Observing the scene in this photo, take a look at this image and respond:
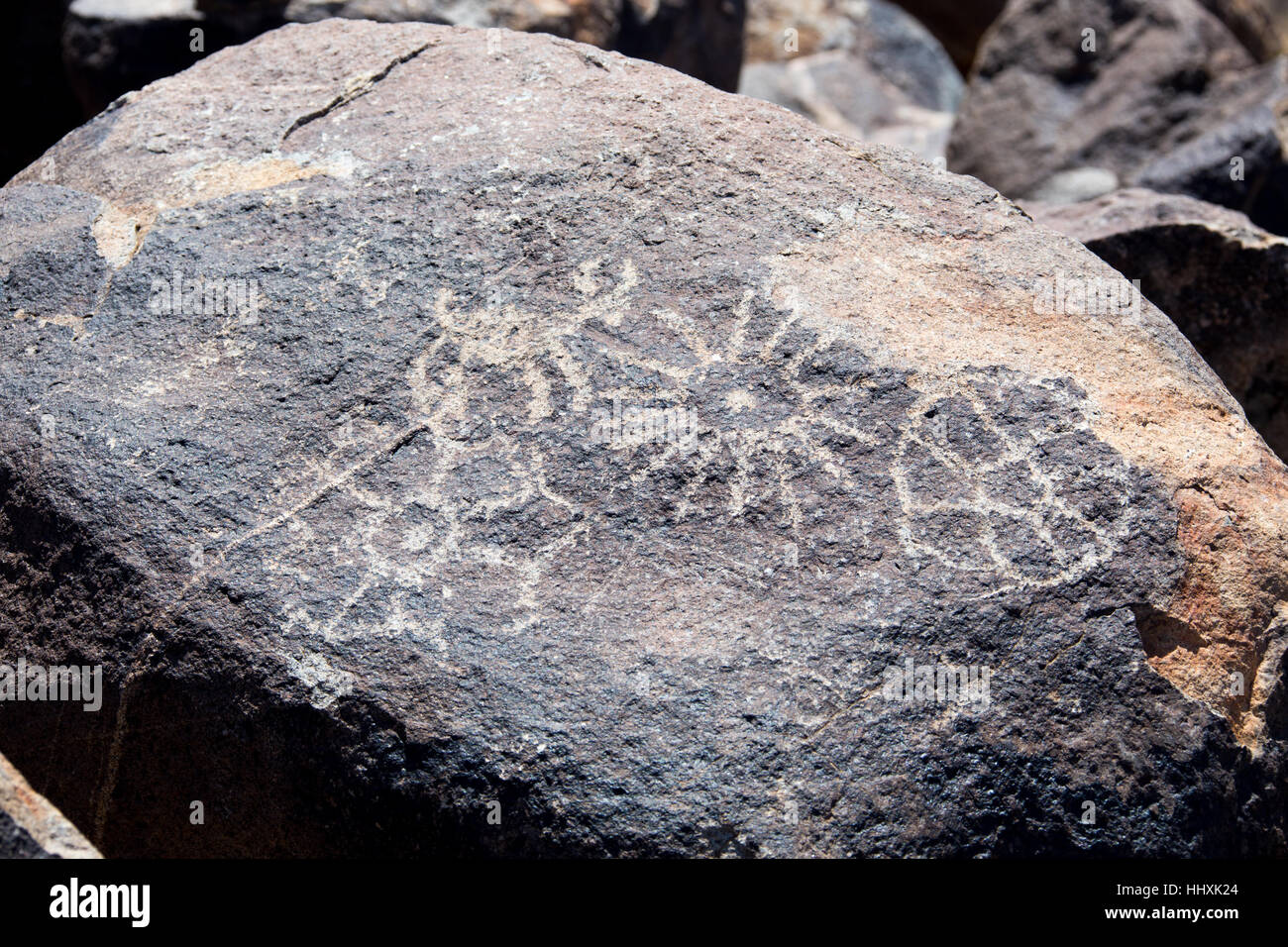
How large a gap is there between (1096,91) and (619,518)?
10.8ft

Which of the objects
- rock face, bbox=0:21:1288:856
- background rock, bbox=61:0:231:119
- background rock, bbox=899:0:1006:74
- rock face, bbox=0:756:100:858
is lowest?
rock face, bbox=0:756:100:858

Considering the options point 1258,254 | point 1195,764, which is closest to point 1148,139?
point 1258,254

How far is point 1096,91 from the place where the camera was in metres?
4.25

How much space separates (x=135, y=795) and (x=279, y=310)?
2.50ft

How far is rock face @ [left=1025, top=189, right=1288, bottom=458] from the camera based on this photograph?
8.44ft

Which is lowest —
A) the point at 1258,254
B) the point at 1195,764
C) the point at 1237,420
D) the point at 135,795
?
the point at 135,795

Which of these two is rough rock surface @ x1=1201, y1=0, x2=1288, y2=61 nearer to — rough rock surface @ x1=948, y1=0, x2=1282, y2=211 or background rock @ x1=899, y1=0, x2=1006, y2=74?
rough rock surface @ x1=948, y1=0, x2=1282, y2=211

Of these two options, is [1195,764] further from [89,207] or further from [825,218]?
[89,207]

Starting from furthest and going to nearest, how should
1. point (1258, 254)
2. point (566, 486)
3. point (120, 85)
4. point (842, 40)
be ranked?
point (842, 40)
point (120, 85)
point (1258, 254)
point (566, 486)

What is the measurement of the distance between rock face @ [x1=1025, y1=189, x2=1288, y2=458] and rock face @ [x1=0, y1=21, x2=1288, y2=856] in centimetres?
62

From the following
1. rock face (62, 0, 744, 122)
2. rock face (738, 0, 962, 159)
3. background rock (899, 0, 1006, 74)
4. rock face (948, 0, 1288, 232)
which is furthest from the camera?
background rock (899, 0, 1006, 74)

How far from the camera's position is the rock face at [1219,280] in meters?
2.57

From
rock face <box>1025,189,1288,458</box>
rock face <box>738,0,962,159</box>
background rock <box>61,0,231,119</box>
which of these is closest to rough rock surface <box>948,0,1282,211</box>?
rock face <box>738,0,962,159</box>

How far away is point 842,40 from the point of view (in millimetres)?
5664
